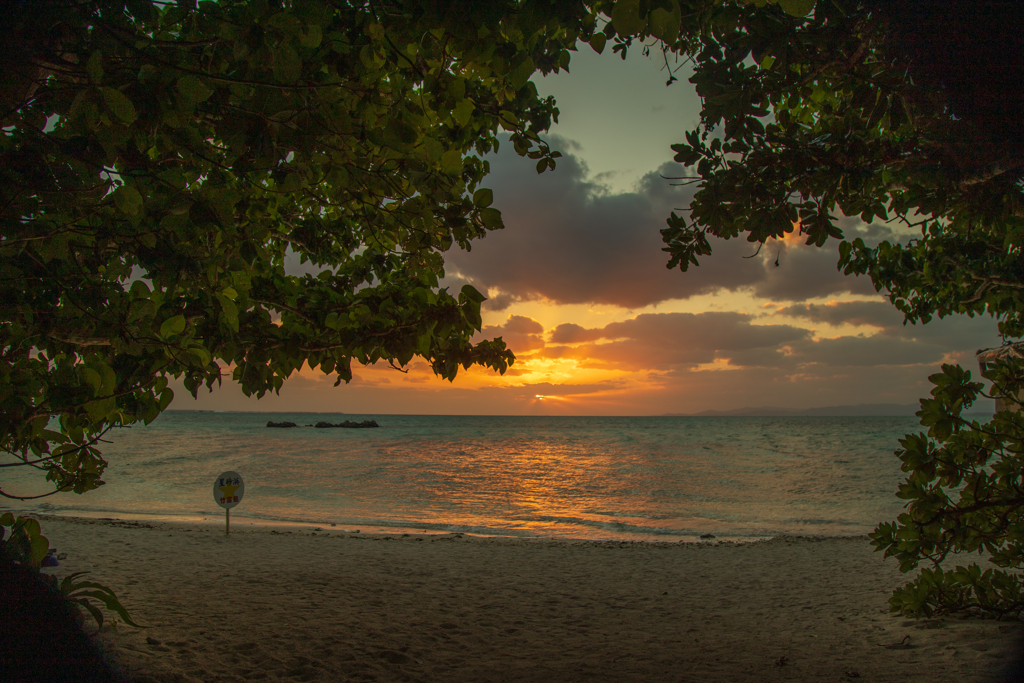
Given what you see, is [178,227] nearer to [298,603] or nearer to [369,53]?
[369,53]

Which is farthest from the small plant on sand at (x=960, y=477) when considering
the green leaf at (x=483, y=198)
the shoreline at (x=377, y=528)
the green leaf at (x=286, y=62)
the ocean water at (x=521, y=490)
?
the ocean water at (x=521, y=490)

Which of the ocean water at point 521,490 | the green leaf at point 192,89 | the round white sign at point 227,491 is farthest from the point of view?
the ocean water at point 521,490

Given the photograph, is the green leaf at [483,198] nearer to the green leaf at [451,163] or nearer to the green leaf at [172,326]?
the green leaf at [451,163]

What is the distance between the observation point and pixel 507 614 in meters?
5.16

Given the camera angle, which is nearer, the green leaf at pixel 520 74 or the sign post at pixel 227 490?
the green leaf at pixel 520 74

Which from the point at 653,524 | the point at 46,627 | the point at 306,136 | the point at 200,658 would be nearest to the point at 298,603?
the point at 200,658

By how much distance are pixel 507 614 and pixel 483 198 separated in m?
4.89

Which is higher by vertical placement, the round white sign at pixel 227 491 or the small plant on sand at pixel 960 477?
the small plant on sand at pixel 960 477

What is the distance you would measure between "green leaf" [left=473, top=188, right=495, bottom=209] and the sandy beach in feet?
11.3

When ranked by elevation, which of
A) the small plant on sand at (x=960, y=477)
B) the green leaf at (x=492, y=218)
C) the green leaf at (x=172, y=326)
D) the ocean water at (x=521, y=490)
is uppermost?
the green leaf at (x=492, y=218)

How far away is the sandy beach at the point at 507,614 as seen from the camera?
360 cm

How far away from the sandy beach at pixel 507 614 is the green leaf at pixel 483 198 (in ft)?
11.3

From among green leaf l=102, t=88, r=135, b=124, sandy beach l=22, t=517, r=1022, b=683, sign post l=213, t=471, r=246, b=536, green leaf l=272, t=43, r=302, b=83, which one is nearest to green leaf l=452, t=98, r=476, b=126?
green leaf l=272, t=43, r=302, b=83

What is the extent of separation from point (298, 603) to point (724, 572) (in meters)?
5.72
